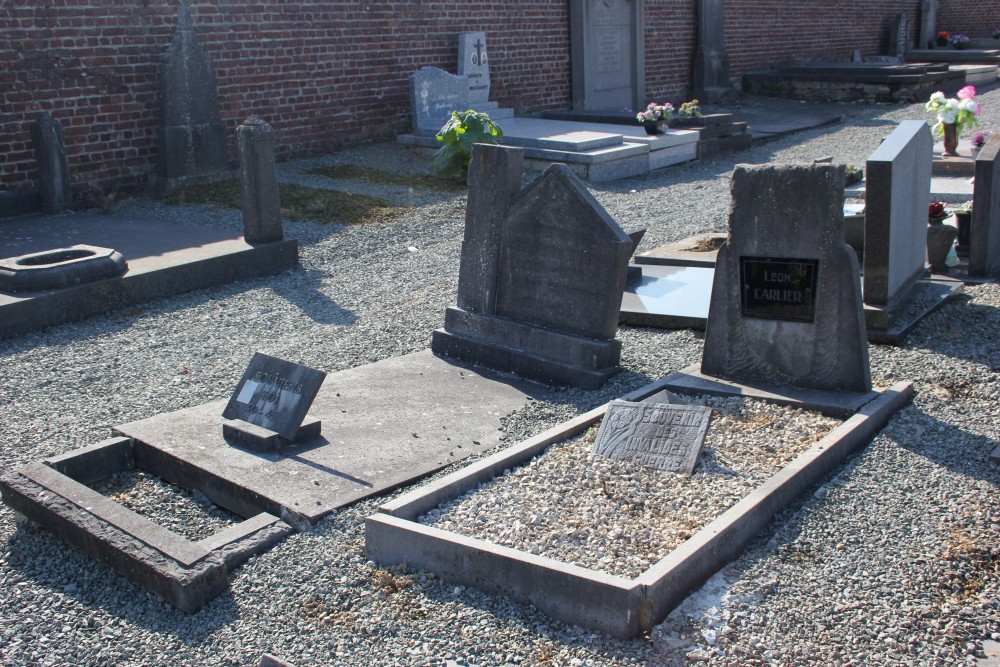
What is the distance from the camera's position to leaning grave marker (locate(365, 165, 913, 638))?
3.28 m

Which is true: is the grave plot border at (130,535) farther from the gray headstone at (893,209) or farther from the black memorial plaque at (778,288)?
the gray headstone at (893,209)

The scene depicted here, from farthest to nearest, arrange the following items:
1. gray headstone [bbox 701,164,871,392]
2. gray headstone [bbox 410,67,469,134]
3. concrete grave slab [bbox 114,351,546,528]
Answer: gray headstone [bbox 410,67,469,134]
gray headstone [bbox 701,164,871,392]
concrete grave slab [bbox 114,351,546,528]

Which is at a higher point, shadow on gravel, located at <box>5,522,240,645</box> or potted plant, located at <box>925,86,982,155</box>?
potted plant, located at <box>925,86,982,155</box>

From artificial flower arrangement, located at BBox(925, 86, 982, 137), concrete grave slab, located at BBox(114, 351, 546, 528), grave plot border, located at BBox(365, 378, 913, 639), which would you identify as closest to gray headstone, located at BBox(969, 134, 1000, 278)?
grave plot border, located at BBox(365, 378, 913, 639)

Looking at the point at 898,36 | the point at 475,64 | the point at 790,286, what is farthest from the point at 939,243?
the point at 898,36

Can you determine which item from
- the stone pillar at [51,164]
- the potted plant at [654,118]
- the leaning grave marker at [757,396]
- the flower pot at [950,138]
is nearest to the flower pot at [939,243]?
the leaning grave marker at [757,396]

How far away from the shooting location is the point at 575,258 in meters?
5.63

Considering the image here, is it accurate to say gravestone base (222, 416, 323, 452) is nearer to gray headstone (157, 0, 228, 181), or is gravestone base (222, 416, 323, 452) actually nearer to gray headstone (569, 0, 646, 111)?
gray headstone (157, 0, 228, 181)

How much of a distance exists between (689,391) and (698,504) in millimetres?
1303

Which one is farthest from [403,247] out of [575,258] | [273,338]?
[575,258]

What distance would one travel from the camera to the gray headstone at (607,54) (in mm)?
17531

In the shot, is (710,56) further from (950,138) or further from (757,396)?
(757,396)

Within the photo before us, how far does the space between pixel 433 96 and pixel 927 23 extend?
72.5ft

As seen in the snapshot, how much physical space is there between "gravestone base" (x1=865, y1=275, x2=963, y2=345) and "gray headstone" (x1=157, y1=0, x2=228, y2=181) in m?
8.14
